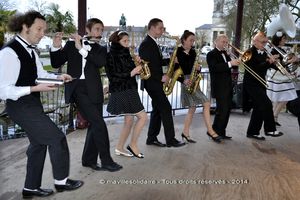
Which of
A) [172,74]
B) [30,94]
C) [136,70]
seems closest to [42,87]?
[30,94]

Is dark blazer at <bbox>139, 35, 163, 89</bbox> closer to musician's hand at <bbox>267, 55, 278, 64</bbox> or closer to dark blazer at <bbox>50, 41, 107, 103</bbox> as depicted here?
dark blazer at <bbox>50, 41, 107, 103</bbox>

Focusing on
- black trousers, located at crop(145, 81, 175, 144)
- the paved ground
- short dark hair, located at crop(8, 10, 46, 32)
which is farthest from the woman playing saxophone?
short dark hair, located at crop(8, 10, 46, 32)

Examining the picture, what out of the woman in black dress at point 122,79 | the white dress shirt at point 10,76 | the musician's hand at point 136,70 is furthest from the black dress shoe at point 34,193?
the musician's hand at point 136,70

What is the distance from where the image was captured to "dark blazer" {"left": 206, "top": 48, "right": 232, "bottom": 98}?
5211 mm

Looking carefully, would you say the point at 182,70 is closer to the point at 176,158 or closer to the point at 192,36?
the point at 192,36

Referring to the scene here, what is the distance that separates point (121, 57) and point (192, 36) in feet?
Result: 4.21

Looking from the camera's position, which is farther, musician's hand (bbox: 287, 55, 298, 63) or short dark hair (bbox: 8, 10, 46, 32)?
musician's hand (bbox: 287, 55, 298, 63)

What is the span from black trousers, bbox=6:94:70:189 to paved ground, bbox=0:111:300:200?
0.88 feet

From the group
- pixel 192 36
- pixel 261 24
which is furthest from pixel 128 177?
pixel 261 24

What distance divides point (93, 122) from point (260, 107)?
8.83ft

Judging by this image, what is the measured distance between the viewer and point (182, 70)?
5160mm

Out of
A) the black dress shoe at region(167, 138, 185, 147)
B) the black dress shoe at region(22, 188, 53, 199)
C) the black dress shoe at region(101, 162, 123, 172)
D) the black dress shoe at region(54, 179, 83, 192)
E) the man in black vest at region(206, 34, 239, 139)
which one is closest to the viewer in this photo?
the black dress shoe at region(22, 188, 53, 199)

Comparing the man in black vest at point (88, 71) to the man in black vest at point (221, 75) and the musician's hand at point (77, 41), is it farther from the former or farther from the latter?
the man in black vest at point (221, 75)

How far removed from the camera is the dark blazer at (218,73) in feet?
17.1
